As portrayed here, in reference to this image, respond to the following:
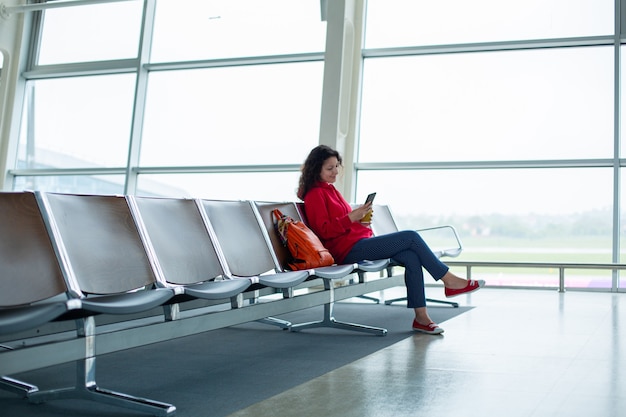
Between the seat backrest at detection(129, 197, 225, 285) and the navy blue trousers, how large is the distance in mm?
1119

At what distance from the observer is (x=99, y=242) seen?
2432 millimetres

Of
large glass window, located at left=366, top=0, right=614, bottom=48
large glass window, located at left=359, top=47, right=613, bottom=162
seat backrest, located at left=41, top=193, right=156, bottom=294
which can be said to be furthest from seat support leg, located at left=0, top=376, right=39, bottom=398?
large glass window, located at left=366, top=0, right=614, bottom=48

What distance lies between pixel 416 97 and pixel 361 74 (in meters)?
0.63

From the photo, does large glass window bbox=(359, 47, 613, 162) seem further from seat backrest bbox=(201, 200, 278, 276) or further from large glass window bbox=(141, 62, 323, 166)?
seat backrest bbox=(201, 200, 278, 276)

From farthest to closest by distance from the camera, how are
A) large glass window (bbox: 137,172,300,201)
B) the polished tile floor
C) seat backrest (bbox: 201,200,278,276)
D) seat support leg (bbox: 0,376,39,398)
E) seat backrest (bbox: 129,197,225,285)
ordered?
large glass window (bbox: 137,172,300,201), seat backrest (bbox: 201,200,278,276), seat backrest (bbox: 129,197,225,285), seat support leg (bbox: 0,376,39,398), the polished tile floor

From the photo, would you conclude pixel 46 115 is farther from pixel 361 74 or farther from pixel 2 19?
pixel 361 74

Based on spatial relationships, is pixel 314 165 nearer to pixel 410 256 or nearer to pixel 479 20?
pixel 410 256

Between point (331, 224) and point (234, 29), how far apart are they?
14.4 ft

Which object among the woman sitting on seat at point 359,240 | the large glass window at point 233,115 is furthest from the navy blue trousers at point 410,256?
the large glass window at point 233,115

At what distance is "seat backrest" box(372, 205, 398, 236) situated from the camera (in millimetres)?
5124

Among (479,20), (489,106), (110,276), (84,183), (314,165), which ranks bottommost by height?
(110,276)

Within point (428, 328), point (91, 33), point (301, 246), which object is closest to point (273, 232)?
point (301, 246)

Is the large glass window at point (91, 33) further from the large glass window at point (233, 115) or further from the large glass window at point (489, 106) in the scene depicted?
the large glass window at point (489, 106)

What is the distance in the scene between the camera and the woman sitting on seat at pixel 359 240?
3693mm
